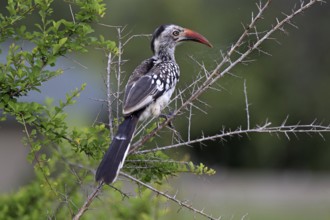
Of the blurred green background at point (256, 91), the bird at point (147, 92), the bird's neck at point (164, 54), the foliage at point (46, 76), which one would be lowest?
the blurred green background at point (256, 91)

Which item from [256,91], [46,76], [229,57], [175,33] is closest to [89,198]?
[46,76]

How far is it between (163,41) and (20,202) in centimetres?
131

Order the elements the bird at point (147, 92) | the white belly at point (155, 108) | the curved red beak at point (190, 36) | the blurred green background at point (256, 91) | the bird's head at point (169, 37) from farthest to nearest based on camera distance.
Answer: the blurred green background at point (256, 91)
the bird's head at point (169, 37)
the curved red beak at point (190, 36)
the white belly at point (155, 108)
the bird at point (147, 92)

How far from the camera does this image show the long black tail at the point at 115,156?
3531 mm

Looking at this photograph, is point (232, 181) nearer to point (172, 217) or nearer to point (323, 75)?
point (323, 75)

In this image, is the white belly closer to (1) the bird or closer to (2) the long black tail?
(1) the bird

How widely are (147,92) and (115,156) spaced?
0.90m

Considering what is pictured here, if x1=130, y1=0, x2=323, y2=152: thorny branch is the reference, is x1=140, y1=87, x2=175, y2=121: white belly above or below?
below

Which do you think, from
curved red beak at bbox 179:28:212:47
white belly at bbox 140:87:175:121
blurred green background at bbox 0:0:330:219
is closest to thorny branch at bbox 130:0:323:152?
white belly at bbox 140:87:175:121

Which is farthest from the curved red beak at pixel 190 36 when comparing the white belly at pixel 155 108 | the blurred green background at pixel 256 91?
the blurred green background at pixel 256 91

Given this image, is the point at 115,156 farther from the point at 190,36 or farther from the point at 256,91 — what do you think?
the point at 256,91

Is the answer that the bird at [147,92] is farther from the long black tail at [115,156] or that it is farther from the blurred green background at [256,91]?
the blurred green background at [256,91]

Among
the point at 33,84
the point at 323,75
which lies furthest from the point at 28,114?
the point at 323,75

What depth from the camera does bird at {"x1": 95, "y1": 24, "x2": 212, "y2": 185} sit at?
3596mm
